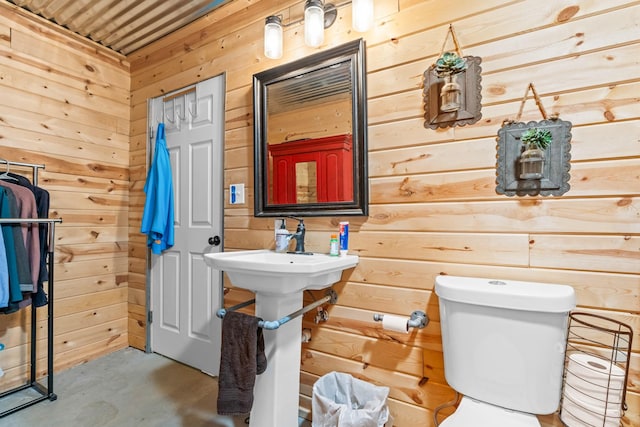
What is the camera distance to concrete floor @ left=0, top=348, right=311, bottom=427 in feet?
5.40

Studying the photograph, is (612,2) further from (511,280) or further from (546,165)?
(511,280)

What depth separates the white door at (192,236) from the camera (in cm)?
211

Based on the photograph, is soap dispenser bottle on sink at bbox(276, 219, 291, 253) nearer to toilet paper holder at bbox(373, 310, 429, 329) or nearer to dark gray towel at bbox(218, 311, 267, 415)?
dark gray towel at bbox(218, 311, 267, 415)

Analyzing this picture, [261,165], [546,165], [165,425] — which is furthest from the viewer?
[261,165]

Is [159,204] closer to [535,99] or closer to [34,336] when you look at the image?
[34,336]

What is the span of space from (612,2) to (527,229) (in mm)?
829

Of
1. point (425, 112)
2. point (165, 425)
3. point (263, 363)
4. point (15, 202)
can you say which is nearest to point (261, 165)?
point (425, 112)

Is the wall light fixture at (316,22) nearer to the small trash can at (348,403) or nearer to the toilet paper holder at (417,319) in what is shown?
the toilet paper holder at (417,319)

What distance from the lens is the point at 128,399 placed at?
1.84 m

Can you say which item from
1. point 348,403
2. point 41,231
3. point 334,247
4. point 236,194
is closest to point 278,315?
point 334,247

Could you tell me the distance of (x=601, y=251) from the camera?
3.57 ft

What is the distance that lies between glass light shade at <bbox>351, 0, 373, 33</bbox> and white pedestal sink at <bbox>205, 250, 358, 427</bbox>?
1.09 m

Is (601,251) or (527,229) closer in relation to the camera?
(601,251)

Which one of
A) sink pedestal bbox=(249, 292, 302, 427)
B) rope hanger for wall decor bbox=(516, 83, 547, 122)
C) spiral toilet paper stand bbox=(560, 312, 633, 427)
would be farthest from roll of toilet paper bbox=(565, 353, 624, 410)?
sink pedestal bbox=(249, 292, 302, 427)
